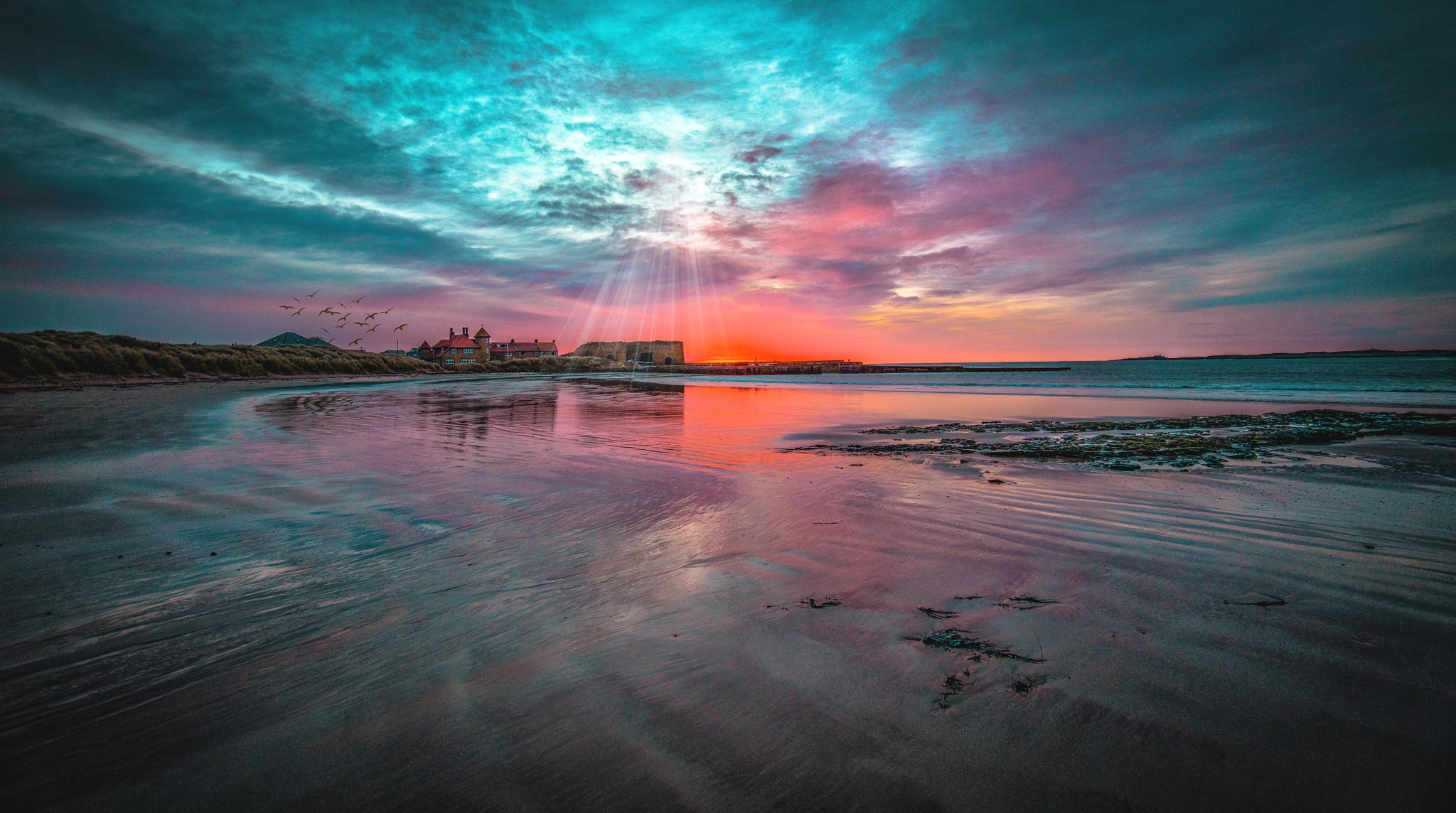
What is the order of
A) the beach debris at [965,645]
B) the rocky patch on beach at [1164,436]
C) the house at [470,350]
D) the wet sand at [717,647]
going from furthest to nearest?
the house at [470,350] → the rocky patch on beach at [1164,436] → the beach debris at [965,645] → the wet sand at [717,647]

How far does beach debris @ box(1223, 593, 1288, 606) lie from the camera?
3.40 metres

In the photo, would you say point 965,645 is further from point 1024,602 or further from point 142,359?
point 142,359

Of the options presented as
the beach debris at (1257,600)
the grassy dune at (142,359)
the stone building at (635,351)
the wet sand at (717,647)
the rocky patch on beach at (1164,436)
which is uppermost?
the stone building at (635,351)

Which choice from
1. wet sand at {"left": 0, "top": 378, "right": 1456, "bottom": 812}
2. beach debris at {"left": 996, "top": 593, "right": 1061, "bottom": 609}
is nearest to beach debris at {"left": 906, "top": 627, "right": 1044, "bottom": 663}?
wet sand at {"left": 0, "top": 378, "right": 1456, "bottom": 812}

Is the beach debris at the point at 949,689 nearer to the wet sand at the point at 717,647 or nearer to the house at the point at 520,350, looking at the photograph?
the wet sand at the point at 717,647

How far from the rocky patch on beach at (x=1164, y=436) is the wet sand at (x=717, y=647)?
2.28 m

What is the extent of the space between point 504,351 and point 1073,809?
12107 centimetres

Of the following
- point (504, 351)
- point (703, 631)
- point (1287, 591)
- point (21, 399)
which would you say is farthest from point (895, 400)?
point (504, 351)

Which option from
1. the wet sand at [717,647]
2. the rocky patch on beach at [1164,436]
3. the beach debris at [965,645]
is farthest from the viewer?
the rocky patch on beach at [1164,436]

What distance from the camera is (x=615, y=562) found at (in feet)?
14.0

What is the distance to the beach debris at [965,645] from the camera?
280cm

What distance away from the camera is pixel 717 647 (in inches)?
116

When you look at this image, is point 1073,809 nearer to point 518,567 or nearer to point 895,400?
point 518,567

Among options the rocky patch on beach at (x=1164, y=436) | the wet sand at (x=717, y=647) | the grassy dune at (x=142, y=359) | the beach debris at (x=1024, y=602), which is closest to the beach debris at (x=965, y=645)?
the wet sand at (x=717, y=647)
